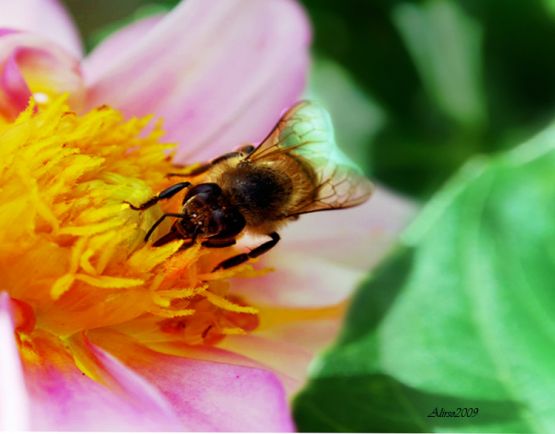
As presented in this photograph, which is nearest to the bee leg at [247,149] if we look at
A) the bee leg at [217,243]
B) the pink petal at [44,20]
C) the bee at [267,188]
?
the bee at [267,188]

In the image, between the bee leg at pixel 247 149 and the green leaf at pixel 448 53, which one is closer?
the bee leg at pixel 247 149

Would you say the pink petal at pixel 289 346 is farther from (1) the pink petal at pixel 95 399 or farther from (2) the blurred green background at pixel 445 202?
(1) the pink petal at pixel 95 399

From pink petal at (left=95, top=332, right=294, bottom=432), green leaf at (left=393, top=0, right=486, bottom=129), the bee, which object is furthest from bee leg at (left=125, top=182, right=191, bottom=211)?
green leaf at (left=393, top=0, right=486, bottom=129)

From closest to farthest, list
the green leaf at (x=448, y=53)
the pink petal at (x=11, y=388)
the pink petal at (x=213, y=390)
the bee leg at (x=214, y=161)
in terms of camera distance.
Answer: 1. the pink petal at (x=11, y=388)
2. the pink petal at (x=213, y=390)
3. the bee leg at (x=214, y=161)
4. the green leaf at (x=448, y=53)

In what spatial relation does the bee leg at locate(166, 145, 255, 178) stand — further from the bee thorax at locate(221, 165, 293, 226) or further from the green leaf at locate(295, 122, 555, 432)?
the green leaf at locate(295, 122, 555, 432)

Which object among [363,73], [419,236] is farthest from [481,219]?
[363,73]

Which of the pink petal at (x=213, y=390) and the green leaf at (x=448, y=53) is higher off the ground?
the green leaf at (x=448, y=53)
